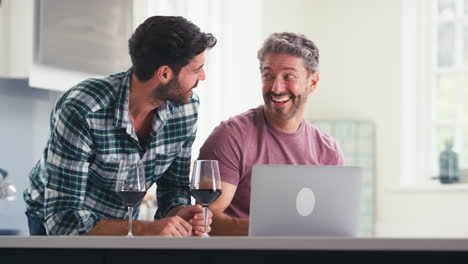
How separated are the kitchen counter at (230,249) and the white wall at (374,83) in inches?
190

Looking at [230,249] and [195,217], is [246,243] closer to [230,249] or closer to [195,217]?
[230,249]

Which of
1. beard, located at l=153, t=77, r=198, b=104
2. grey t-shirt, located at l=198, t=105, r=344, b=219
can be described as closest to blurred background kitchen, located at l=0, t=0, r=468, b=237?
Result: grey t-shirt, located at l=198, t=105, r=344, b=219

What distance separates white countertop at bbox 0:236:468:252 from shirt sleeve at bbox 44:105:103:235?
27.3 inches

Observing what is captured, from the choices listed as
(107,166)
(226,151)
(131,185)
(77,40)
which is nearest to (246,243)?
(131,185)

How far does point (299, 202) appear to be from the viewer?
2.11 m

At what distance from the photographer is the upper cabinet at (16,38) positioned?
3.71m

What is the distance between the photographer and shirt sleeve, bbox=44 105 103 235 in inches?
100

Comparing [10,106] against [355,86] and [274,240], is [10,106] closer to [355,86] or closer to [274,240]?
[274,240]

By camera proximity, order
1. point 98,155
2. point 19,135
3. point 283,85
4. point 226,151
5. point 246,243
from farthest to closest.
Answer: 1. point 19,135
2. point 283,85
3. point 226,151
4. point 98,155
5. point 246,243

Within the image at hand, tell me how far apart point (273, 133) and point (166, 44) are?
569 mm

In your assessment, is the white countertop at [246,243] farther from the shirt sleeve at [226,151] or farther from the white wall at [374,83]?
the white wall at [374,83]

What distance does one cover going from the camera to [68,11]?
4027 millimetres

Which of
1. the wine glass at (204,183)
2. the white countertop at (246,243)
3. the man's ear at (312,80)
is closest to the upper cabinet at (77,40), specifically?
the man's ear at (312,80)

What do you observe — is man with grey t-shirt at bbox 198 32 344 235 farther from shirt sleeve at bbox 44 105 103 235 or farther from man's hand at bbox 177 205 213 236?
shirt sleeve at bbox 44 105 103 235
